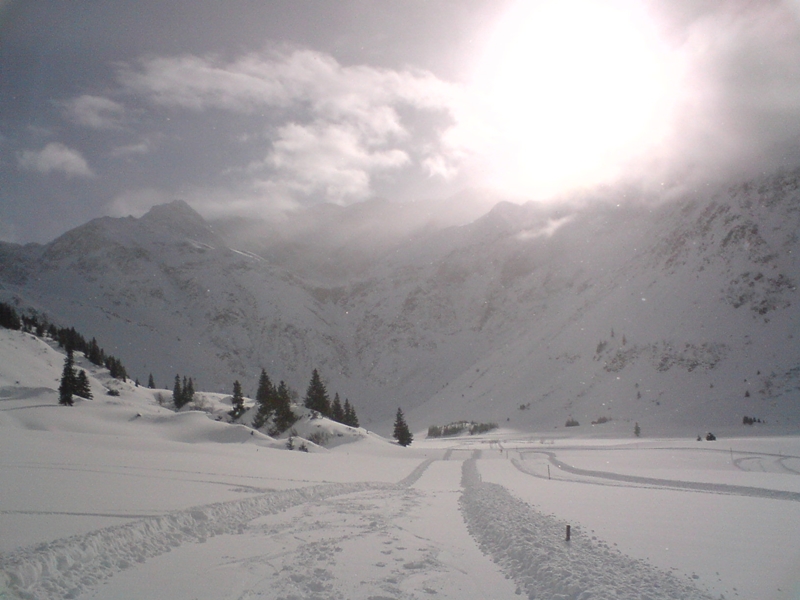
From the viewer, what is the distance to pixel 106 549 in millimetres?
9836

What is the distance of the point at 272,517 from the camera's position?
14.3 metres

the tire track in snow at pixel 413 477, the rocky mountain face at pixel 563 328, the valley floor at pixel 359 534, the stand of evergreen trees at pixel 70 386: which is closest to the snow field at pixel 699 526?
the valley floor at pixel 359 534

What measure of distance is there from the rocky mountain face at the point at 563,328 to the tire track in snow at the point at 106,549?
73.0 metres

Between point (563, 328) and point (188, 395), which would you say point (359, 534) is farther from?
point (563, 328)

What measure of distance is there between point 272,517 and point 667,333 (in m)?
95.3

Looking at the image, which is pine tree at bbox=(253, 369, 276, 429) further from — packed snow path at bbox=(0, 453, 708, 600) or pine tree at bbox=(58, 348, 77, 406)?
packed snow path at bbox=(0, 453, 708, 600)

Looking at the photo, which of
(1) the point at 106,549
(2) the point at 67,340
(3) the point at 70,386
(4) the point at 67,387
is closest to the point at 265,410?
(3) the point at 70,386

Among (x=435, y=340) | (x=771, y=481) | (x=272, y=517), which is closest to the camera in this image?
(x=272, y=517)

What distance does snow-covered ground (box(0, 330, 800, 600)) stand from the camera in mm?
8414

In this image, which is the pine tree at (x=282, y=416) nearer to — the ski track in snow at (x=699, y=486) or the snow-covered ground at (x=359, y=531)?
the snow-covered ground at (x=359, y=531)

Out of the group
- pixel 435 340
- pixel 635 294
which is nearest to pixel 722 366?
pixel 635 294

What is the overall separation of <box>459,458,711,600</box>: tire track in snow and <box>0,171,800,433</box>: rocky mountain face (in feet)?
222

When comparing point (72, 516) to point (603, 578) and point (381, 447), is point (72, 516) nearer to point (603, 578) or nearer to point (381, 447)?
point (603, 578)

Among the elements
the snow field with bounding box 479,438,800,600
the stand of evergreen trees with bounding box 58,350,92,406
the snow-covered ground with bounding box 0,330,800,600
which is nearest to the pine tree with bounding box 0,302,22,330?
the stand of evergreen trees with bounding box 58,350,92,406
